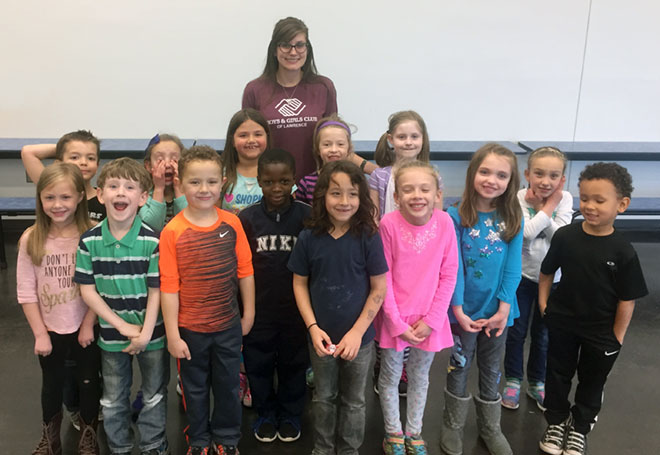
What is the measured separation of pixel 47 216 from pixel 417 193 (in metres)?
1.35

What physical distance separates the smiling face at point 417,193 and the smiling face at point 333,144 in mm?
462

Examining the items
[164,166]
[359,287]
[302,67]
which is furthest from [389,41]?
[359,287]

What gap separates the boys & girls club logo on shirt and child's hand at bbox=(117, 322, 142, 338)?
1.35 meters

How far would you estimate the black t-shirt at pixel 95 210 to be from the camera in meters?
2.18

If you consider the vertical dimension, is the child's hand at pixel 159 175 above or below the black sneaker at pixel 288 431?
above

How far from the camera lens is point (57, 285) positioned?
1.93 metres

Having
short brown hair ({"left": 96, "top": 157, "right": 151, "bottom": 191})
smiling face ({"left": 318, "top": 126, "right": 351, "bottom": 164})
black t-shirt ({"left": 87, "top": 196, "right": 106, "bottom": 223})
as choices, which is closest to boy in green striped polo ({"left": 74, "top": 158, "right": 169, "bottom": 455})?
short brown hair ({"left": 96, "top": 157, "right": 151, "bottom": 191})

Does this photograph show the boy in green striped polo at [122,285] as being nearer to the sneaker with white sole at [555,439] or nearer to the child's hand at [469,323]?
the child's hand at [469,323]

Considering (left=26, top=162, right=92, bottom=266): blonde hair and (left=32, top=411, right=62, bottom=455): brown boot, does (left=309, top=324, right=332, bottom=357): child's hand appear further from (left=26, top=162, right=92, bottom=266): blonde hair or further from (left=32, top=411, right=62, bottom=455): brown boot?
(left=32, top=411, right=62, bottom=455): brown boot

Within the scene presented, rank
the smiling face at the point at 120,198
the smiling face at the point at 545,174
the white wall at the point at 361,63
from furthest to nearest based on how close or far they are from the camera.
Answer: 1. the white wall at the point at 361,63
2. the smiling face at the point at 545,174
3. the smiling face at the point at 120,198

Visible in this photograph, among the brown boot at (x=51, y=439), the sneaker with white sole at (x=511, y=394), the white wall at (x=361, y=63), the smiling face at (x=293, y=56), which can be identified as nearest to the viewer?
the brown boot at (x=51, y=439)

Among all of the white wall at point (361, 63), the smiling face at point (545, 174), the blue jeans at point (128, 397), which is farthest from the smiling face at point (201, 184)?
the white wall at point (361, 63)

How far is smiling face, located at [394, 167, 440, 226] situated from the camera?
196cm

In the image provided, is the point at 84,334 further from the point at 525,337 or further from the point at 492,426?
the point at 525,337
